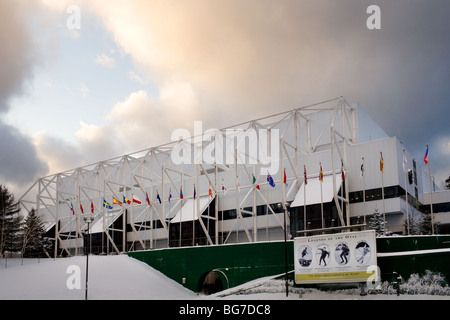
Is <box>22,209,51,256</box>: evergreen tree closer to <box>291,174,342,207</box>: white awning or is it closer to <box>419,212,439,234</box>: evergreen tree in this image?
<box>291,174,342,207</box>: white awning

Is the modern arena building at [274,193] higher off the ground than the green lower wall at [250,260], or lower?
higher

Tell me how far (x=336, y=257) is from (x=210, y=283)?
635 inches

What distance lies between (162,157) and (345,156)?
36.1 metres

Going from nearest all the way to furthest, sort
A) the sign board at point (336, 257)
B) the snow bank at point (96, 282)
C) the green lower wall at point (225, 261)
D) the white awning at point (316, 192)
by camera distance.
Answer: the sign board at point (336, 257), the green lower wall at point (225, 261), the snow bank at point (96, 282), the white awning at point (316, 192)

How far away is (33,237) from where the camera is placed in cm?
7612

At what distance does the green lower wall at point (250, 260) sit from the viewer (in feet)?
117

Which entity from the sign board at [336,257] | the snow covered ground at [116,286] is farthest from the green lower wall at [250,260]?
the sign board at [336,257]

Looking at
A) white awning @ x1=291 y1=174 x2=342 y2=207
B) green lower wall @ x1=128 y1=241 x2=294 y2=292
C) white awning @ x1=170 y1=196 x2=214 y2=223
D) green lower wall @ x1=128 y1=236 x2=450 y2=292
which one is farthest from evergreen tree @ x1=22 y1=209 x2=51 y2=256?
white awning @ x1=291 y1=174 x2=342 y2=207

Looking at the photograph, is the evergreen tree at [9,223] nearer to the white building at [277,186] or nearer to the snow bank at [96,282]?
the white building at [277,186]

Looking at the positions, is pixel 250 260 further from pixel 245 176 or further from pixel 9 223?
pixel 9 223

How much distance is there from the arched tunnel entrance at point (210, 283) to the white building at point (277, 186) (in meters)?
6.90

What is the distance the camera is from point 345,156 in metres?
52.6

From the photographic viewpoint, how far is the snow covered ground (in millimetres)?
37938

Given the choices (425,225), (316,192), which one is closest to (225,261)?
(316,192)
